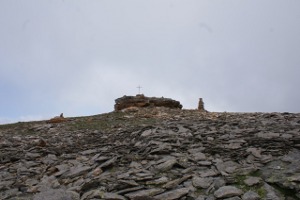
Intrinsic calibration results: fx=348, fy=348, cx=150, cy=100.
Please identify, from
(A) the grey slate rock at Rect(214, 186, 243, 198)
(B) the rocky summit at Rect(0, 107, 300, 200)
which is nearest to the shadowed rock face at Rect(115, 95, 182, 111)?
(B) the rocky summit at Rect(0, 107, 300, 200)

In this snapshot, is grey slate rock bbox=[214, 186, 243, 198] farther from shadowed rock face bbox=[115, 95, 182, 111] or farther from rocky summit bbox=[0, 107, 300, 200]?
shadowed rock face bbox=[115, 95, 182, 111]

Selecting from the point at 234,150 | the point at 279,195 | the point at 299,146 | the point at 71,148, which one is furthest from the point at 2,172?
the point at 299,146

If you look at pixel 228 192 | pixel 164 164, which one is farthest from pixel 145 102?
pixel 228 192

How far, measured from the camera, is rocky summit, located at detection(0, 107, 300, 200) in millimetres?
10516

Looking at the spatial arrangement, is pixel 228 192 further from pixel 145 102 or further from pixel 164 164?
pixel 145 102

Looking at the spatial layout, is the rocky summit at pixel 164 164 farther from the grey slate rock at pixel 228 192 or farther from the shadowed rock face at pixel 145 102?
the shadowed rock face at pixel 145 102

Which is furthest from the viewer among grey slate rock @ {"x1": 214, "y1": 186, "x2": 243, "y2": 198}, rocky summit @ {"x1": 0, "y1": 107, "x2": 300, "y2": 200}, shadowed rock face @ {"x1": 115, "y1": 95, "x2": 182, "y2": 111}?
shadowed rock face @ {"x1": 115, "y1": 95, "x2": 182, "y2": 111}

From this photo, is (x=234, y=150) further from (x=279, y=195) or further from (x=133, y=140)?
(x=133, y=140)

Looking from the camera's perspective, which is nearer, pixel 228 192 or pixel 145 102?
pixel 228 192

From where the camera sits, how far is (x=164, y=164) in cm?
1257

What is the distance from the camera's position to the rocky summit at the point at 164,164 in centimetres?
1052

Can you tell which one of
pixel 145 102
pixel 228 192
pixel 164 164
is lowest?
pixel 228 192

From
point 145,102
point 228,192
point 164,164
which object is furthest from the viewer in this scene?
point 145,102

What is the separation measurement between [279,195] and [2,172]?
10972 mm
